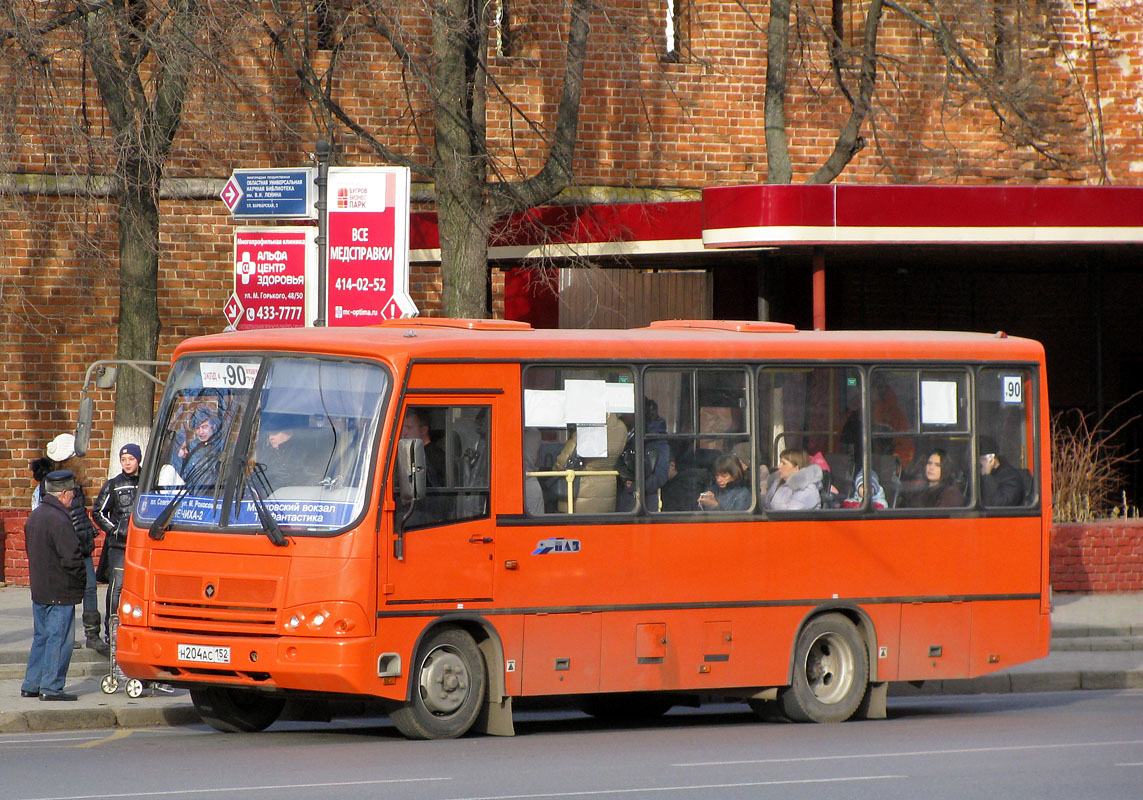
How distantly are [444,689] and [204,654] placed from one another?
151 centimetres

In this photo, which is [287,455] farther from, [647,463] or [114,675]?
[114,675]

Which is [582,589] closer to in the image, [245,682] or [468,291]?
[245,682]

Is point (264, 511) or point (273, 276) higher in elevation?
point (273, 276)

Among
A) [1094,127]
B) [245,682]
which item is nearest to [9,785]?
[245,682]

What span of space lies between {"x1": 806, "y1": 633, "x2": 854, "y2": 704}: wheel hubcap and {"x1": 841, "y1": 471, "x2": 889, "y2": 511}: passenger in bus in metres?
0.96

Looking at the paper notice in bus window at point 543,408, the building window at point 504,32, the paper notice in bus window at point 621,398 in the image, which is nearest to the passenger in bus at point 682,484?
the paper notice in bus window at point 621,398

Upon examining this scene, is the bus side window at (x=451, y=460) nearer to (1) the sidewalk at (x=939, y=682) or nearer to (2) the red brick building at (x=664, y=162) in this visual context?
(1) the sidewalk at (x=939, y=682)

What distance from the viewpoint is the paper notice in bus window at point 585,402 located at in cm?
1149

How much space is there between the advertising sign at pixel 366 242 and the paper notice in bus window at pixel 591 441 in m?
3.39

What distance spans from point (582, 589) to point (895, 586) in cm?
267

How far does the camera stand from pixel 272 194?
14.6m

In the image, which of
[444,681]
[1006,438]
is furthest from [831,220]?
[444,681]

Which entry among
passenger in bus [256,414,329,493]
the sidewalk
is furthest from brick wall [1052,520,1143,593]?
passenger in bus [256,414,329,493]

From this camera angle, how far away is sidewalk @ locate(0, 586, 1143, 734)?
11977mm
